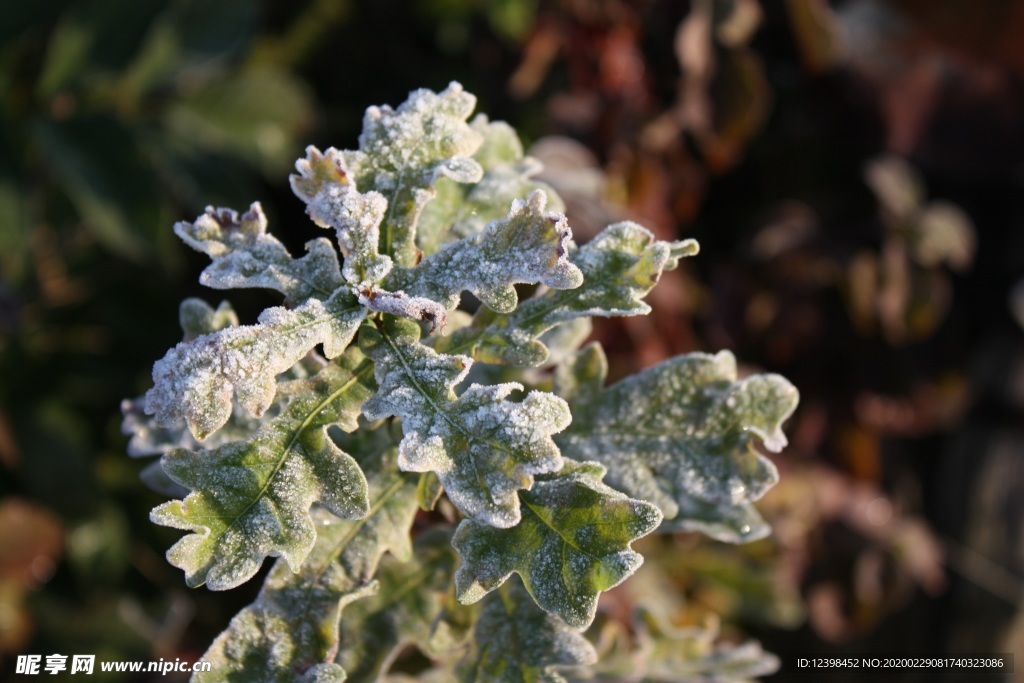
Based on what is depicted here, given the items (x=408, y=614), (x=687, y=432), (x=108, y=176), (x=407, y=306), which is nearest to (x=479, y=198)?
(x=407, y=306)

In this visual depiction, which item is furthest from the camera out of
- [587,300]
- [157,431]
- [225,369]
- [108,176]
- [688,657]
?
[108,176]

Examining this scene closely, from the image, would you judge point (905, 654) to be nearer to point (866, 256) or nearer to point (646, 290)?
point (866, 256)

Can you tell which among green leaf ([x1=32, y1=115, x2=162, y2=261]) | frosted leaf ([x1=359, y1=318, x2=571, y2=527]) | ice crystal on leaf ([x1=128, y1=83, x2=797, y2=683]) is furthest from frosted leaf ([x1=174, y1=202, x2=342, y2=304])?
green leaf ([x1=32, y1=115, x2=162, y2=261])

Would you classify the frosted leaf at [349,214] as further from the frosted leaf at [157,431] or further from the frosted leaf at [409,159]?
the frosted leaf at [157,431]

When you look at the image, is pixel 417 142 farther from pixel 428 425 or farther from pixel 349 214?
pixel 428 425

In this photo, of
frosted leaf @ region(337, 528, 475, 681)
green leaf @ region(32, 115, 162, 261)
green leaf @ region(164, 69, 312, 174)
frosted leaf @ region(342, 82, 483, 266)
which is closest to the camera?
frosted leaf @ region(342, 82, 483, 266)

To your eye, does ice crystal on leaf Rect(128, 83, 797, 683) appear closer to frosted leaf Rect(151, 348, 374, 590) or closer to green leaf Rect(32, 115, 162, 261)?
frosted leaf Rect(151, 348, 374, 590)
